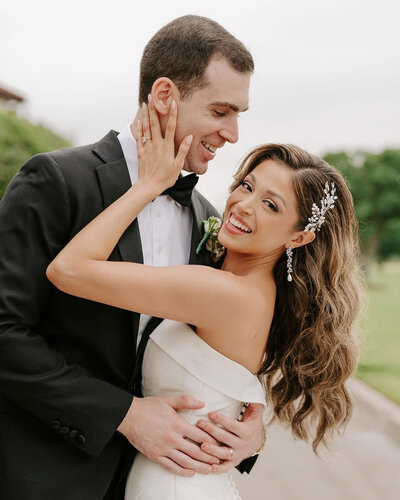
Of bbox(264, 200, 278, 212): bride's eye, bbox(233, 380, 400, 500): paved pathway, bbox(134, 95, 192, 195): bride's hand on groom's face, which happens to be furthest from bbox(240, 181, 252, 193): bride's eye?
bbox(233, 380, 400, 500): paved pathway

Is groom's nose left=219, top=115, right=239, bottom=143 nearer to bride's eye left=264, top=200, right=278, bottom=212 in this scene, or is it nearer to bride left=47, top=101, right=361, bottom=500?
bride left=47, top=101, right=361, bottom=500

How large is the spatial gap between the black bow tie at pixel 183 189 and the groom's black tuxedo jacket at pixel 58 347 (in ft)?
0.82

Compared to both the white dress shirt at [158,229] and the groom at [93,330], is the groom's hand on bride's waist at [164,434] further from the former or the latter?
the white dress shirt at [158,229]

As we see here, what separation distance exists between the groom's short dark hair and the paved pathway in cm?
332

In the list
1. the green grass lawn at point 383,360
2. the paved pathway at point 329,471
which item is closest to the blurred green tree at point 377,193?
the green grass lawn at point 383,360

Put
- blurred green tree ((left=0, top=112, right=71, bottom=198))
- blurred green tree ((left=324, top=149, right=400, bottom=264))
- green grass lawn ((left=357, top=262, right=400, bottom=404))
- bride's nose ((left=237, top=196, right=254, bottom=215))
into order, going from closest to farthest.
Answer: bride's nose ((left=237, top=196, right=254, bottom=215))
green grass lawn ((left=357, top=262, right=400, bottom=404))
blurred green tree ((left=0, top=112, right=71, bottom=198))
blurred green tree ((left=324, top=149, right=400, bottom=264))

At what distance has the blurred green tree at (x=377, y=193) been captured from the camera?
157ft

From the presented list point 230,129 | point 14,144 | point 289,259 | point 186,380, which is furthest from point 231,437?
point 14,144

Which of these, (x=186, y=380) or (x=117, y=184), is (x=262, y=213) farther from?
(x=186, y=380)

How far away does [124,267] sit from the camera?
6.88ft

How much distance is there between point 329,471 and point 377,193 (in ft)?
151

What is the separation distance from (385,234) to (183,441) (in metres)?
50.5

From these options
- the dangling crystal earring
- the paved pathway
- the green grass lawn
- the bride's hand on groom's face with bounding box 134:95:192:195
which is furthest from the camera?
the green grass lawn

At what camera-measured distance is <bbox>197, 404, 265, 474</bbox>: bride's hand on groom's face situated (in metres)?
2.30
